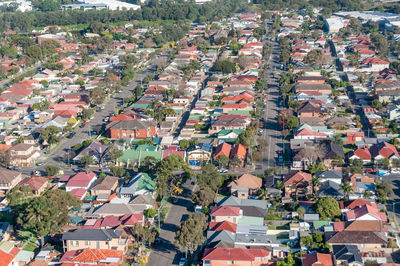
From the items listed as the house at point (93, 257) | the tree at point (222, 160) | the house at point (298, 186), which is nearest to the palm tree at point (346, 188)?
the house at point (298, 186)

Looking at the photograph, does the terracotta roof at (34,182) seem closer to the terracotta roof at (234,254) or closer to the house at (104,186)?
the house at (104,186)

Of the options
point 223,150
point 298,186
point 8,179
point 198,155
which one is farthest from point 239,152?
point 8,179

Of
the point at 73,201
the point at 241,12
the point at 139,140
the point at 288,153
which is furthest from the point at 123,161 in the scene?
the point at 241,12

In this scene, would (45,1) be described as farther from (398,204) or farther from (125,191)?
(398,204)

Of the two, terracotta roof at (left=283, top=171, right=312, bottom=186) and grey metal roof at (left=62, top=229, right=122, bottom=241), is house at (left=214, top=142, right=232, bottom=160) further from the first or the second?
grey metal roof at (left=62, top=229, right=122, bottom=241)

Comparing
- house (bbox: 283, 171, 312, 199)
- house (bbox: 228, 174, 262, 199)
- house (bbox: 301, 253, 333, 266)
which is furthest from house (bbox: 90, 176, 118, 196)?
house (bbox: 301, 253, 333, 266)

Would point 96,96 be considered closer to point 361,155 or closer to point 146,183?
point 146,183

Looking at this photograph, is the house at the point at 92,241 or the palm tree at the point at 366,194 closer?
the house at the point at 92,241

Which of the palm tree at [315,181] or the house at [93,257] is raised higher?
the palm tree at [315,181]
